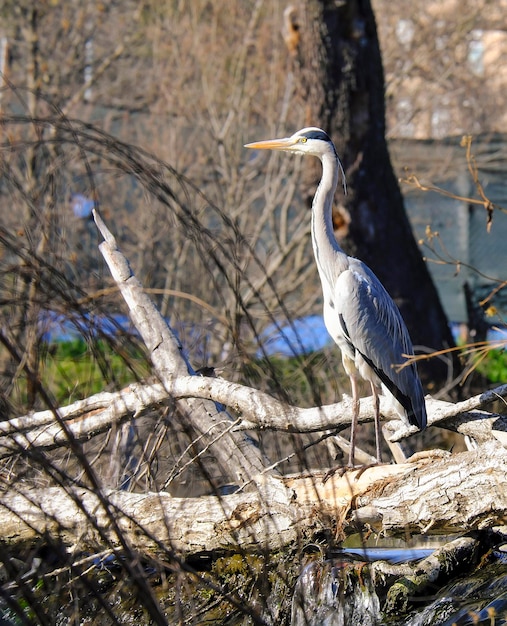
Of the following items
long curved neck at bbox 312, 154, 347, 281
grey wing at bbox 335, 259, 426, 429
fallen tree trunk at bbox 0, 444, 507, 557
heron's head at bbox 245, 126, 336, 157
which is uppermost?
heron's head at bbox 245, 126, 336, 157

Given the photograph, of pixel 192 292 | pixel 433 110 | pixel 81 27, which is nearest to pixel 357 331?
pixel 192 292

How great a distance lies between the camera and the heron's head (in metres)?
4.65

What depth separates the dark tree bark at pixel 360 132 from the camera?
22.9ft

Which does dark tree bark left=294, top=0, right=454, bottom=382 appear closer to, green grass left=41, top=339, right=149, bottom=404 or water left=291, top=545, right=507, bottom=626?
green grass left=41, top=339, right=149, bottom=404

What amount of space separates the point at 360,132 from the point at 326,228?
2744 millimetres

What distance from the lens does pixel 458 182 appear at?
11.0 m

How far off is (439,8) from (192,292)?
15.5ft

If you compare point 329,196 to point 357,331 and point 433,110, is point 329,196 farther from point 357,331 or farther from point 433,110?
point 433,110

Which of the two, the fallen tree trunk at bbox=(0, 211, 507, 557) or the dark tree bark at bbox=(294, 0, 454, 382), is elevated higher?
the dark tree bark at bbox=(294, 0, 454, 382)

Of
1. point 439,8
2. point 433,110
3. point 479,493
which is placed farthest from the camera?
point 433,110

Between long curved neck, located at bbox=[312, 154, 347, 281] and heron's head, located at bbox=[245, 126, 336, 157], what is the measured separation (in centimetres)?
6

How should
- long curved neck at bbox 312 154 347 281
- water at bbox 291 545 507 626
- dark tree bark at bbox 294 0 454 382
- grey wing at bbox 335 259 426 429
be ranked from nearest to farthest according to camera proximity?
water at bbox 291 545 507 626 < grey wing at bbox 335 259 426 429 < long curved neck at bbox 312 154 347 281 < dark tree bark at bbox 294 0 454 382

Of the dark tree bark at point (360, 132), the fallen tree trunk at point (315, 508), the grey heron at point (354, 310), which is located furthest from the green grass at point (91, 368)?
the dark tree bark at point (360, 132)

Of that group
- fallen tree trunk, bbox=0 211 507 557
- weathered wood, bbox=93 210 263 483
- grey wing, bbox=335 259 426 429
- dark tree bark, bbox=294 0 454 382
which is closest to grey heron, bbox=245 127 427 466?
grey wing, bbox=335 259 426 429
